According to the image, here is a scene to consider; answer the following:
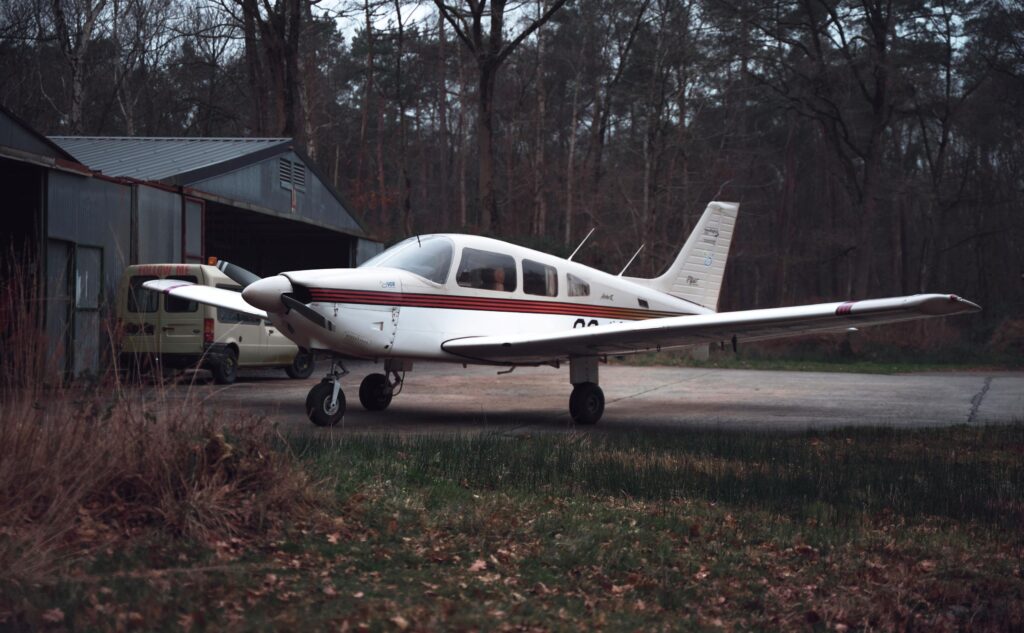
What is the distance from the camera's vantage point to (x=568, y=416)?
1209cm

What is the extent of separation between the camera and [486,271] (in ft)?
36.6

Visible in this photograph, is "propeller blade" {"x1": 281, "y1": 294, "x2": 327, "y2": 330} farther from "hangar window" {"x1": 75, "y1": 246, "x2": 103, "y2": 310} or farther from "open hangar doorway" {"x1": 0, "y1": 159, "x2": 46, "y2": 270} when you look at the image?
"hangar window" {"x1": 75, "y1": 246, "x2": 103, "y2": 310}

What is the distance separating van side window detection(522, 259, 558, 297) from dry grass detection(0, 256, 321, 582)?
252 inches

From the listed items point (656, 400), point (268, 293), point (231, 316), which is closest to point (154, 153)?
point (231, 316)

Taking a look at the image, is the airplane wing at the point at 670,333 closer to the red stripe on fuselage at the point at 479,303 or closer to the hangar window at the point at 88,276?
the red stripe on fuselage at the point at 479,303

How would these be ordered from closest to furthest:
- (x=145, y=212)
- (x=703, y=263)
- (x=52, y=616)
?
(x=52, y=616) < (x=703, y=263) < (x=145, y=212)

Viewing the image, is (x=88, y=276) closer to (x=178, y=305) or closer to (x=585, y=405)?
(x=178, y=305)

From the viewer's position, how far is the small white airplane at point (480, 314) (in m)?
9.48

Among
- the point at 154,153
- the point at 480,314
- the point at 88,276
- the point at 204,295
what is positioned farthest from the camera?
the point at 154,153

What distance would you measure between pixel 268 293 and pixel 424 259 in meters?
2.10

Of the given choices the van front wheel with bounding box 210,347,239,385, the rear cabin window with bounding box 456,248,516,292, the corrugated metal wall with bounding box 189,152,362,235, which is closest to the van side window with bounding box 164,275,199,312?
the van front wheel with bounding box 210,347,239,385

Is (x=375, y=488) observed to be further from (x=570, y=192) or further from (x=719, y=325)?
(x=570, y=192)

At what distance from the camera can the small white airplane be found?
31.1 feet

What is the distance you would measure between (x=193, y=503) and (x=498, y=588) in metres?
1.62
